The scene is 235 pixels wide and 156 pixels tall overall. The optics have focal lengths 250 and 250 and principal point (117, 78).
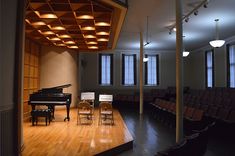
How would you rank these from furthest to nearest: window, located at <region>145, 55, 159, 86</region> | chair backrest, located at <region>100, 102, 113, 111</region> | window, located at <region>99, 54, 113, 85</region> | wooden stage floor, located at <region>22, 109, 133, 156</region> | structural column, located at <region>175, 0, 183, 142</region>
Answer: window, located at <region>145, 55, 159, 86</region>
window, located at <region>99, 54, 113, 85</region>
chair backrest, located at <region>100, 102, 113, 111</region>
structural column, located at <region>175, 0, 183, 142</region>
wooden stage floor, located at <region>22, 109, 133, 156</region>

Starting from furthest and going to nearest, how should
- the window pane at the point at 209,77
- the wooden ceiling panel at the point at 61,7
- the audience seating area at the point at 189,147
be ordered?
the window pane at the point at 209,77
the wooden ceiling panel at the point at 61,7
the audience seating area at the point at 189,147

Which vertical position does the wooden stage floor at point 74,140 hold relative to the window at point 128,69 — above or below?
below

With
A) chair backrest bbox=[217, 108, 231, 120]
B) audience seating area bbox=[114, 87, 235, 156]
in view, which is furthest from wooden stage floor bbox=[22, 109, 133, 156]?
chair backrest bbox=[217, 108, 231, 120]

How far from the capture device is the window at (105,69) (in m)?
16.3

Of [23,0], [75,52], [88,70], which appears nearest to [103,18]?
[23,0]

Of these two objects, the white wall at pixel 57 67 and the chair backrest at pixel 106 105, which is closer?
the chair backrest at pixel 106 105

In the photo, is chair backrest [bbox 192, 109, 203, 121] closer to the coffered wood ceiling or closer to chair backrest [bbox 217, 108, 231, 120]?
chair backrest [bbox 217, 108, 231, 120]

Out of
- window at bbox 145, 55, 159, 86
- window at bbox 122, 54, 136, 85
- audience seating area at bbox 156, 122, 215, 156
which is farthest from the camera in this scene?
window at bbox 145, 55, 159, 86

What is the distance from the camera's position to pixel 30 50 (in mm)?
9938

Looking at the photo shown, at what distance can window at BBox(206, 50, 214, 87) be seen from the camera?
14.3 metres

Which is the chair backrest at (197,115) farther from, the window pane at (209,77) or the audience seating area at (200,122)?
the window pane at (209,77)

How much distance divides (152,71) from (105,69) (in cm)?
316

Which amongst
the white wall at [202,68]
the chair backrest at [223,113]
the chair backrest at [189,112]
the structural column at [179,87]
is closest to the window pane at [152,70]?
the white wall at [202,68]

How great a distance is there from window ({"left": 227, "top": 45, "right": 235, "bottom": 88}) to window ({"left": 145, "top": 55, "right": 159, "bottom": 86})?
510 centimetres
